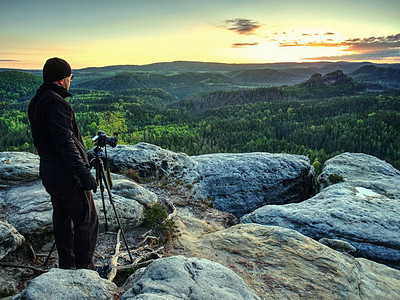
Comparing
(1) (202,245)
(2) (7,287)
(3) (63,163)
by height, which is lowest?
(1) (202,245)

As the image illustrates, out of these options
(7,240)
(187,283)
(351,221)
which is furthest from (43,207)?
(351,221)

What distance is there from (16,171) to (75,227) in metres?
8.74

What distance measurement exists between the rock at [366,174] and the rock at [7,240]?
20.4 metres

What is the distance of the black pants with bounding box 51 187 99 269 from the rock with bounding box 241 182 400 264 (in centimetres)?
889

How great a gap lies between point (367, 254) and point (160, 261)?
1054cm

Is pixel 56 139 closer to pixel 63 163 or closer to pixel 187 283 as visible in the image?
pixel 63 163

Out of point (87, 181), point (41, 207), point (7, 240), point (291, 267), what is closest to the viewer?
point (87, 181)

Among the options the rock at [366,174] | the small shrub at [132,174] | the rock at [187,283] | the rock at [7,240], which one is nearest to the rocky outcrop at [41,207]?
the rock at [7,240]

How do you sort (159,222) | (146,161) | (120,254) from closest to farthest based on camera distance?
(120,254) → (159,222) → (146,161)

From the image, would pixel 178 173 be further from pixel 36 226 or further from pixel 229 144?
pixel 229 144

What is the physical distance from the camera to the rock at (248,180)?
19.7 metres

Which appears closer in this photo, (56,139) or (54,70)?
(56,139)

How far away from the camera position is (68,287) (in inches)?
183

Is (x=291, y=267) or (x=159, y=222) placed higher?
(x=159, y=222)
